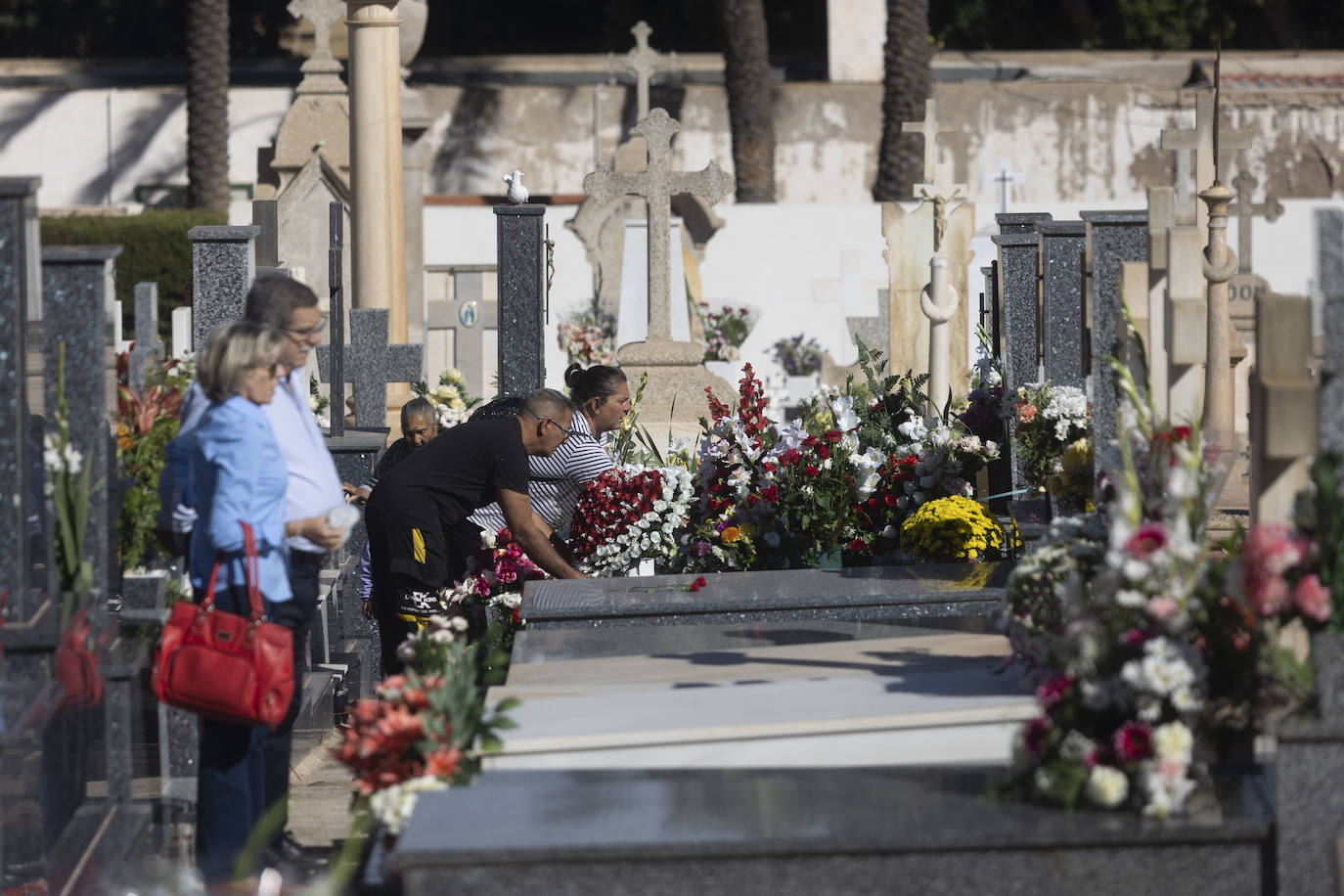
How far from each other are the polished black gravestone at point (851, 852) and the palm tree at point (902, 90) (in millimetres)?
17039

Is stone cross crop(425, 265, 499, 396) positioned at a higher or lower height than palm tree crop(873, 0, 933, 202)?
lower

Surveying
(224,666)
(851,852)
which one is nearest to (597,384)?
(224,666)

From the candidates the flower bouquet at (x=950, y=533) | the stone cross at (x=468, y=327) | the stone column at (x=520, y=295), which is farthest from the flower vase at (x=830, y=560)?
the stone cross at (x=468, y=327)

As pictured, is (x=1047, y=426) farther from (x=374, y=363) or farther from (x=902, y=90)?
(x=902, y=90)

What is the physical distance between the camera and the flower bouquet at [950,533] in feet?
20.1

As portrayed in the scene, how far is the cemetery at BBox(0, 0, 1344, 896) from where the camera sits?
10.6 ft

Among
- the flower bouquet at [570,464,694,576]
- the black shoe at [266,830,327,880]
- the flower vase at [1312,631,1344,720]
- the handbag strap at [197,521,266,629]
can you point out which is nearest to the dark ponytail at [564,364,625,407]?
the flower bouquet at [570,464,694,576]

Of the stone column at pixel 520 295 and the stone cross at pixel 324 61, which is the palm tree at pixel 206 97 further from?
the stone column at pixel 520 295

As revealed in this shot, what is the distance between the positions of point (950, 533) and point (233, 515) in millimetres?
2884

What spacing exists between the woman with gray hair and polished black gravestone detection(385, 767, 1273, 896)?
2.93 feet

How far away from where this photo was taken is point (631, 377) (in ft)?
38.2

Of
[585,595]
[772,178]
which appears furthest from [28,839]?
[772,178]

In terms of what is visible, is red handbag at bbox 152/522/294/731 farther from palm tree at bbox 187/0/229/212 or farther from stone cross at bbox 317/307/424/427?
palm tree at bbox 187/0/229/212

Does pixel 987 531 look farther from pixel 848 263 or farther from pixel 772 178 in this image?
pixel 772 178
